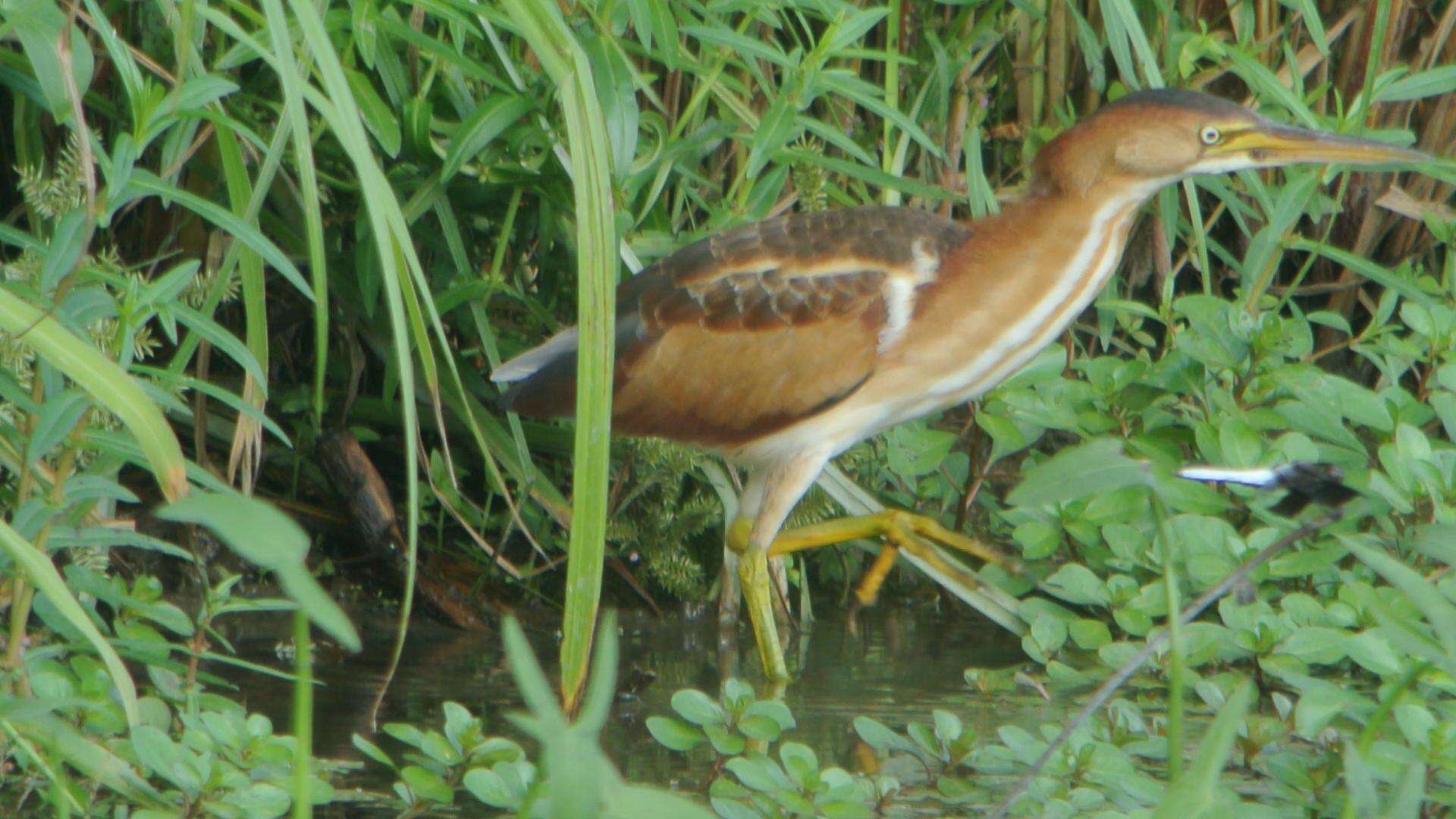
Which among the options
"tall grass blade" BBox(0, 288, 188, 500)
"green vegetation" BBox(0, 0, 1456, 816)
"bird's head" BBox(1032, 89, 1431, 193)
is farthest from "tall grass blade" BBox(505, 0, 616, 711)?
"bird's head" BBox(1032, 89, 1431, 193)

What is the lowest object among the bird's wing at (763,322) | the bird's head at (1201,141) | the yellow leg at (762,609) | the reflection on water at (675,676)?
the reflection on water at (675,676)

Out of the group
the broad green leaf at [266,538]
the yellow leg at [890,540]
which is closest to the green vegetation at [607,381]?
the broad green leaf at [266,538]

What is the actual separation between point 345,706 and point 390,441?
3.12 ft

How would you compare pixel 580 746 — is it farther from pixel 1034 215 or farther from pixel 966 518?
pixel 966 518

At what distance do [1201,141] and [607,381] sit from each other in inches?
60.8

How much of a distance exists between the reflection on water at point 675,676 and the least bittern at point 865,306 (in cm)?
19

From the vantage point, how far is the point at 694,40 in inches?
142

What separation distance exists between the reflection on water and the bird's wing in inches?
18.4

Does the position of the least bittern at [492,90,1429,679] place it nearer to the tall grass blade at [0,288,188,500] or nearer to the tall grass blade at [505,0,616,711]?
the tall grass blade at [505,0,616,711]

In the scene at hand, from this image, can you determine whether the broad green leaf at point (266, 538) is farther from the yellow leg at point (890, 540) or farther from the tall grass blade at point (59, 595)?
the yellow leg at point (890, 540)

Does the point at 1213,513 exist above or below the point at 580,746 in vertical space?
above

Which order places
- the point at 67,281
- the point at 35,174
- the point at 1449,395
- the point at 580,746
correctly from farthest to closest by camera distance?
the point at 1449,395 < the point at 35,174 < the point at 67,281 < the point at 580,746

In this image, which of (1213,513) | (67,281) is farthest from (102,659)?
(1213,513)

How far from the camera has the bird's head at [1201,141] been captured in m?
3.18
